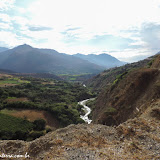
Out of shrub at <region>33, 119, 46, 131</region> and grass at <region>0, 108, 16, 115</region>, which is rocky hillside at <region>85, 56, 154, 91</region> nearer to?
shrub at <region>33, 119, 46, 131</region>

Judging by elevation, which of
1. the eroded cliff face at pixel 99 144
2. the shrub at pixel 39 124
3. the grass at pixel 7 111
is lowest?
the shrub at pixel 39 124

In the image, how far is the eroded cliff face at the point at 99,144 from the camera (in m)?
8.96

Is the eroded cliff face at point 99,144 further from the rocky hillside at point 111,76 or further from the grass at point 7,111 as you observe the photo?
the rocky hillside at point 111,76

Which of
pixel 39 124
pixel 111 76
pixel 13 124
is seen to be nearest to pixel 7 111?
pixel 13 124

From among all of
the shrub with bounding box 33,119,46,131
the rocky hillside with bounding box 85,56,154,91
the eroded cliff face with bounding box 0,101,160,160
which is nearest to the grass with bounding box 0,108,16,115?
the shrub with bounding box 33,119,46,131

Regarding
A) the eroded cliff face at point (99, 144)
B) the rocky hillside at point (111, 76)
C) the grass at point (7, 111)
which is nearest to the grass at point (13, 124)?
the grass at point (7, 111)

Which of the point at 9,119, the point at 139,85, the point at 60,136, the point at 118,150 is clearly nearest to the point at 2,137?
the point at 9,119

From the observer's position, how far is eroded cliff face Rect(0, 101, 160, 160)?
29.4 ft

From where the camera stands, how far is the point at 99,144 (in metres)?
10.5

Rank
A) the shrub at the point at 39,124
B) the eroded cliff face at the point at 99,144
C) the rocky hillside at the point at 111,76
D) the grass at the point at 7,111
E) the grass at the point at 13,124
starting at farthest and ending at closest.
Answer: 1. the rocky hillside at the point at 111,76
2. the grass at the point at 7,111
3. the shrub at the point at 39,124
4. the grass at the point at 13,124
5. the eroded cliff face at the point at 99,144

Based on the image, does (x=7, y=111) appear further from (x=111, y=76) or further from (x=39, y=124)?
(x=111, y=76)

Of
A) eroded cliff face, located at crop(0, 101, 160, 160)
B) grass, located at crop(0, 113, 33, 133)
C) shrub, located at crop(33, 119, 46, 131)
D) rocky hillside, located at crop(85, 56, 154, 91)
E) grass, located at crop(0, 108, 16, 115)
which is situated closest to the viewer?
eroded cliff face, located at crop(0, 101, 160, 160)

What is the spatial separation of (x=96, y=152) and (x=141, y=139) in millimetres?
4097

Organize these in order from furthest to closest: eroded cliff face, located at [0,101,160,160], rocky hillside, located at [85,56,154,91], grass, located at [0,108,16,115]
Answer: rocky hillside, located at [85,56,154,91], grass, located at [0,108,16,115], eroded cliff face, located at [0,101,160,160]
